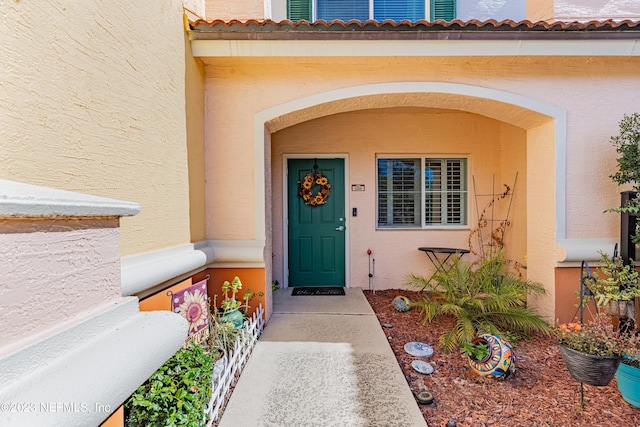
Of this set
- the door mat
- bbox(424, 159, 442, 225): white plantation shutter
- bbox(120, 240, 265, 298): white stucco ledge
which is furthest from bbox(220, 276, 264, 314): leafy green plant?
bbox(424, 159, 442, 225): white plantation shutter

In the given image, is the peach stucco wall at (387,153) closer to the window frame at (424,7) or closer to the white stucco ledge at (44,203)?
the window frame at (424,7)

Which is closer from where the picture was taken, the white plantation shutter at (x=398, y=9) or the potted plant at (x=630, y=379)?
the potted plant at (x=630, y=379)

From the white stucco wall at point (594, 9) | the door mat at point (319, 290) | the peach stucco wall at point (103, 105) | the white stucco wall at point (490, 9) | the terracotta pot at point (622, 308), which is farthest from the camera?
the white stucco wall at point (490, 9)

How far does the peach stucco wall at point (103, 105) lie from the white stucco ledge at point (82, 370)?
955 mm

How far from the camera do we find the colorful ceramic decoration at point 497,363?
2561 mm

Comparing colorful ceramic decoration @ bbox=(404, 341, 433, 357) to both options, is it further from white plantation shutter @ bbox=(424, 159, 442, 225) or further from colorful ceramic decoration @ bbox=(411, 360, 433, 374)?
white plantation shutter @ bbox=(424, 159, 442, 225)

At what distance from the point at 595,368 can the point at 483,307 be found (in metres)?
1.27

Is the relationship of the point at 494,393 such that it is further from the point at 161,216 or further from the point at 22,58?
the point at 22,58

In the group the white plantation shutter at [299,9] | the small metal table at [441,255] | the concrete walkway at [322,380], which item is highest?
the white plantation shutter at [299,9]

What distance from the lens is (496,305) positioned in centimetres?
344

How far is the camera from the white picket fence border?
2.12 meters

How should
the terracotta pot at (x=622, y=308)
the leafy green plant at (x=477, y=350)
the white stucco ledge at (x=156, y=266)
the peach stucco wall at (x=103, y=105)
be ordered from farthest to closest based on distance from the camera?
the terracotta pot at (x=622, y=308)
the leafy green plant at (x=477, y=350)
the white stucco ledge at (x=156, y=266)
the peach stucco wall at (x=103, y=105)

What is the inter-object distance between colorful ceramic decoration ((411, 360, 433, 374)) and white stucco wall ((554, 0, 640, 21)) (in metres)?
5.22

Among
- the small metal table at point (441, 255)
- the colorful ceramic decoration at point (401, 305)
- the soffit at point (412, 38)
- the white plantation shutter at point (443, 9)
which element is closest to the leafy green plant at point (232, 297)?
the colorful ceramic decoration at point (401, 305)
